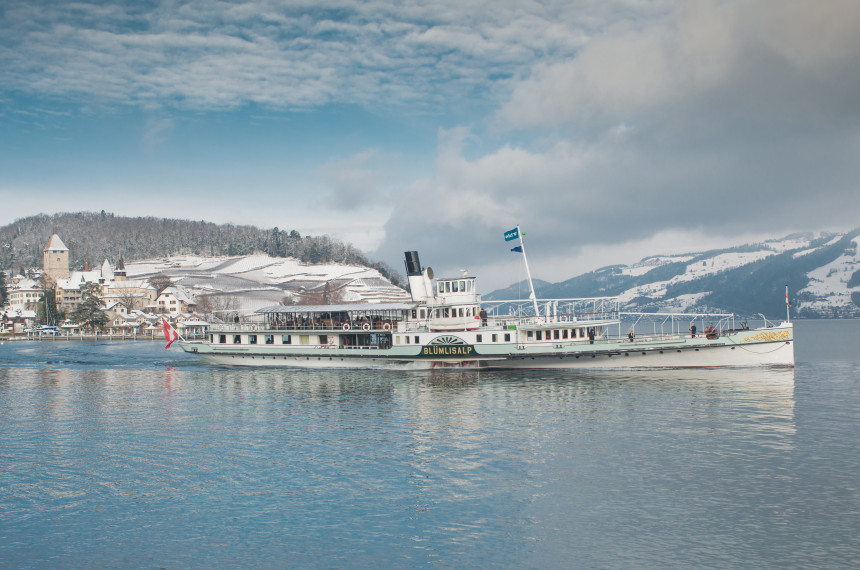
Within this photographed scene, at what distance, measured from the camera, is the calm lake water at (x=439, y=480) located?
812 inches

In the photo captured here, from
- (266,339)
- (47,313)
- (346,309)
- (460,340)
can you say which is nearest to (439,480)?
(460,340)

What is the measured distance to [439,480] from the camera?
27344 millimetres

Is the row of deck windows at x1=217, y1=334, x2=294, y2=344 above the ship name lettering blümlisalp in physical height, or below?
above

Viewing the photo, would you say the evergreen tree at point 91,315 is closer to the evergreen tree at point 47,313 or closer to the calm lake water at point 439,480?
the evergreen tree at point 47,313

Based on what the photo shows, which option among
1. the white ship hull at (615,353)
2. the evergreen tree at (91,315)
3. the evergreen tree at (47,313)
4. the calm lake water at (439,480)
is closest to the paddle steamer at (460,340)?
the white ship hull at (615,353)

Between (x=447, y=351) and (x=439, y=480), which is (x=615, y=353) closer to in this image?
(x=447, y=351)

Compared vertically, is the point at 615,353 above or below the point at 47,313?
below

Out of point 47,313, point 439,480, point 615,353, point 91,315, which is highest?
point 47,313

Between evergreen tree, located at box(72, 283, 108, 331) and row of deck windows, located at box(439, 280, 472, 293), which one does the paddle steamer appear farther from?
evergreen tree, located at box(72, 283, 108, 331)

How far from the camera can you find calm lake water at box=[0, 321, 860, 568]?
20.6 metres

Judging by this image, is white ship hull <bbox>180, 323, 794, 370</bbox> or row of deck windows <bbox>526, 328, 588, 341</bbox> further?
row of deck windows <bbox>526, 328, 588, 341</bbox>

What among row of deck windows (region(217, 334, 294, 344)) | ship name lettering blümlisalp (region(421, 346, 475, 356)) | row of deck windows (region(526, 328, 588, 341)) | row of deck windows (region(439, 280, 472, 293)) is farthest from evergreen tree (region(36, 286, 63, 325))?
row of deck windows (region(526, 328, 588, 341))

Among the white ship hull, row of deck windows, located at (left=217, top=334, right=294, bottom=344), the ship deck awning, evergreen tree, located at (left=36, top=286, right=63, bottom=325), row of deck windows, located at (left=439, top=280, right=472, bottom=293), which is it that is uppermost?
evergreen tree, located at (left=36, top=286, right=63, bottom=325)

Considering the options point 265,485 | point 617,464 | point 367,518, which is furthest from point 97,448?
point 617,464
